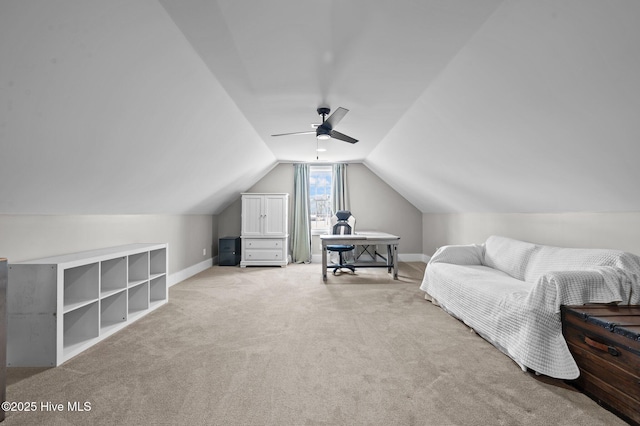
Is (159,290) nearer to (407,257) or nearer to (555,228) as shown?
(555,228)

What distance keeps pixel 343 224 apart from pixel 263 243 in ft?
6.07

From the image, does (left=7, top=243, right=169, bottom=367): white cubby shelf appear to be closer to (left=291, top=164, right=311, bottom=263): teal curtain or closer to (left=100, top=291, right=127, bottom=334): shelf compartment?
(left=100, top=291, right=127, bottom=334): shelf compartment

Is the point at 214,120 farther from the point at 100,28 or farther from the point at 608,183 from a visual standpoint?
the point at 608,183

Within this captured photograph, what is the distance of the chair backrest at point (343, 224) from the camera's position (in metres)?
5.36

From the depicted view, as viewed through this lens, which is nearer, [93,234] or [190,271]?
[93,234]

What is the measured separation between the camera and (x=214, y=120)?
3.16 metres

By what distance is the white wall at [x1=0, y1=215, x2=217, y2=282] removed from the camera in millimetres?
2230

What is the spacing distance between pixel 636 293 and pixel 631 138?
1.03 m

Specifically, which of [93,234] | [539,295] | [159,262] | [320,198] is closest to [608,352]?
[539,295]

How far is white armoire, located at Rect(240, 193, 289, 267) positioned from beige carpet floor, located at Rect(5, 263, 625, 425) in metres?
2.85

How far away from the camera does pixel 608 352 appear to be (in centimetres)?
160

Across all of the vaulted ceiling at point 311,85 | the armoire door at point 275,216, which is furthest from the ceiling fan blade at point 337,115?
the armoire door at point 275,216

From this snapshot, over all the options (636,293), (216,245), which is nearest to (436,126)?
(636,293)

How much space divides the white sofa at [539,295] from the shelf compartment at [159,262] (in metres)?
3.33
